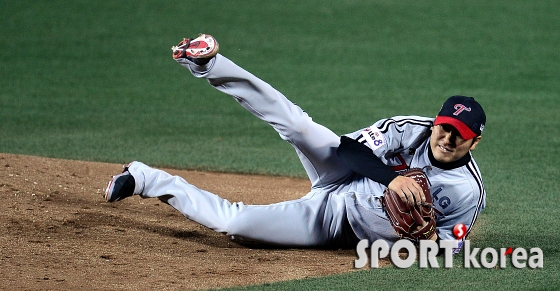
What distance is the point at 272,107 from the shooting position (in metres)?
4.27

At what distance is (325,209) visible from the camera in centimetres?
441

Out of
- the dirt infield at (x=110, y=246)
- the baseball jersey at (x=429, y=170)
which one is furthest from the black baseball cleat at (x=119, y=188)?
the baseball jersey at (x=429, y=170)

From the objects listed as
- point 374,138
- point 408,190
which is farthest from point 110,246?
point 408,190

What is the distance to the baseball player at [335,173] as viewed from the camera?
160 inches

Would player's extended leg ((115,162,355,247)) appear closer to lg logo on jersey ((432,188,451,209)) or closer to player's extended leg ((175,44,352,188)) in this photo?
player's extended leg ((175,44,352,188))

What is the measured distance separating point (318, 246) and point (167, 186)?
896mm

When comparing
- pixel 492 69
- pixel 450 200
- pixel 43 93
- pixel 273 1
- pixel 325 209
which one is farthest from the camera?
pixel 273 1

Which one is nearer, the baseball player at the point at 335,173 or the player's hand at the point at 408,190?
the player's hand at the point at 408,190

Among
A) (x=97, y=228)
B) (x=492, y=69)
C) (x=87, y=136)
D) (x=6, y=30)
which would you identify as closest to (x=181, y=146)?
(x=87, y=136)

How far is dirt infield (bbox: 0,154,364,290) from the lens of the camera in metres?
3.74

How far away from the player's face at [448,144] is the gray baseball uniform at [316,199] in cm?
9

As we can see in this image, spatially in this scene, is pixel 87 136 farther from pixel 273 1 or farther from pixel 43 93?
pixel 273 1

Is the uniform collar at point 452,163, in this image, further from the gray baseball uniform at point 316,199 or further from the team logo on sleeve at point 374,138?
the team logo on sleeve at point 374,138

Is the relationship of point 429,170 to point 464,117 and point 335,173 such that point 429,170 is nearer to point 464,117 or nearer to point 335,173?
point 464,117
